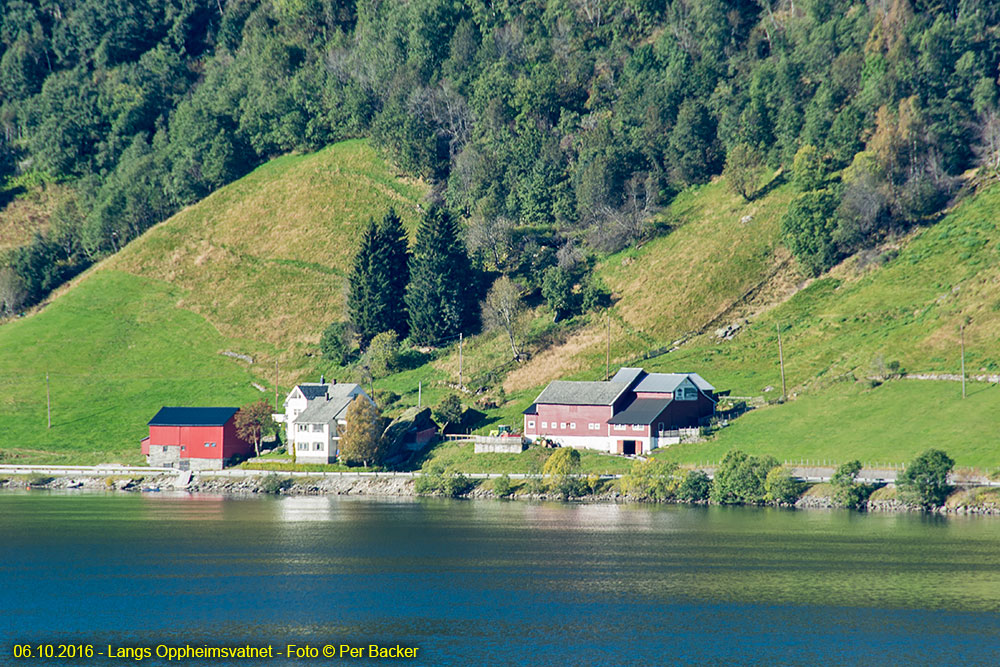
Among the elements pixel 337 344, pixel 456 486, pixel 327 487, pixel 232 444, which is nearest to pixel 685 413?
pixel 456 486

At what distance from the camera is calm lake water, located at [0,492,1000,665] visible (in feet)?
154

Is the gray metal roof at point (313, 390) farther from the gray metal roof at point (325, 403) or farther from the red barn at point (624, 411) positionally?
the red barn at point (624, 411)

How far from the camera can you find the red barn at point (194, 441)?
116 metres

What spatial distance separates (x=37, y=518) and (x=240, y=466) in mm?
30046

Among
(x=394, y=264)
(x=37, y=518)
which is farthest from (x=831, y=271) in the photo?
(x=37, y=518)

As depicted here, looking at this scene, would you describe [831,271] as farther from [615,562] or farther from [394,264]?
[615,562]

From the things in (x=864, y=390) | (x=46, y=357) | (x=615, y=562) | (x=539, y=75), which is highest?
(x=539, y=75)

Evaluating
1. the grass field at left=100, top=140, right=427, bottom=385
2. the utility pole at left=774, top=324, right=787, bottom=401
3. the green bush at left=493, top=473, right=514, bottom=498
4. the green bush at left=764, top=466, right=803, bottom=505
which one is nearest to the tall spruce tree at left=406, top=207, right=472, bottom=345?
the grass field at left=100, top=140, right=427, bottom=385

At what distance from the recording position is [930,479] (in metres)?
82.2

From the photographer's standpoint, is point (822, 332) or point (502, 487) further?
point (822, 332)

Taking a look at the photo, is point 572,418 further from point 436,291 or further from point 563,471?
point 436,291

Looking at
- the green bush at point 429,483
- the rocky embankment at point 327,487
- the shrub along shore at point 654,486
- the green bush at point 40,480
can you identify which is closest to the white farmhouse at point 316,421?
the shrub along shore at point 654,486

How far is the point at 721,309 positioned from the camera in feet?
435

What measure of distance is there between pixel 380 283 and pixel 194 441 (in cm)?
3671
